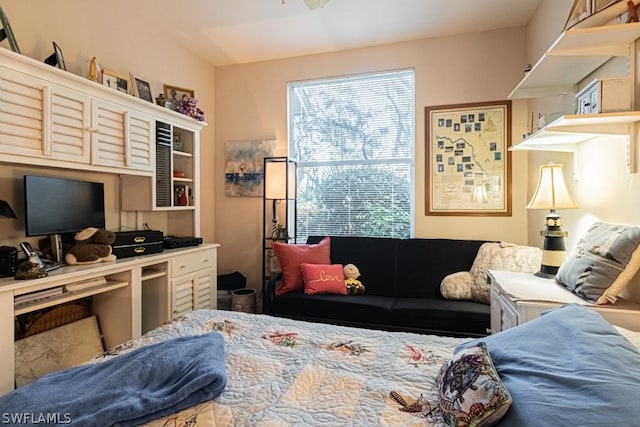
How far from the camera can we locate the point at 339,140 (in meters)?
3.70

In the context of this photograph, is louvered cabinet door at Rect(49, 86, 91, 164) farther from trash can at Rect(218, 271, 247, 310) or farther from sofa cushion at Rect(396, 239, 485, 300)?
sofa cushion at Rect(396, 239, 485, 300)

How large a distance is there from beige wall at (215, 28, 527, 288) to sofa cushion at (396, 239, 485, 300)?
24 centimetres

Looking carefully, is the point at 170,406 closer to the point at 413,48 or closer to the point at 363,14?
the point at 363,14

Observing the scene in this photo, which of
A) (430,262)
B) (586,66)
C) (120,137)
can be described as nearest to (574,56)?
(586,66)

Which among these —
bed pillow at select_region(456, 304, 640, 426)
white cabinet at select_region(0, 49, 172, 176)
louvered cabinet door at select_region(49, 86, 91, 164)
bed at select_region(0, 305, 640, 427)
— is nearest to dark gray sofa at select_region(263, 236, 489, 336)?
bed at select_region(0, 305, 640, 427)

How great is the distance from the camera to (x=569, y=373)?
84 centimetres

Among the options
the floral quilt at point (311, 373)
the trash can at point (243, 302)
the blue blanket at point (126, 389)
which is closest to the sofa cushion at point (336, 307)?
the trash can at point (243, 302)

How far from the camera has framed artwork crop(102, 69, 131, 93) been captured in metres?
2.44

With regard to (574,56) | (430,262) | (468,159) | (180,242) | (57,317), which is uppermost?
(574,56)

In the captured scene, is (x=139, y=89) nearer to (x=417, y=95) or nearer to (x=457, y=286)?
(x=417, y=95)

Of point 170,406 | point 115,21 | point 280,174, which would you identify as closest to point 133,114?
point 115,21

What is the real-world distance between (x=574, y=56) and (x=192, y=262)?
2.84 m

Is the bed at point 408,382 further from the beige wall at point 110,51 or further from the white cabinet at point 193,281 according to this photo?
the beige wall at point 110,51

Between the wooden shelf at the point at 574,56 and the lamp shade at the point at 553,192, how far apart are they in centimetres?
52
